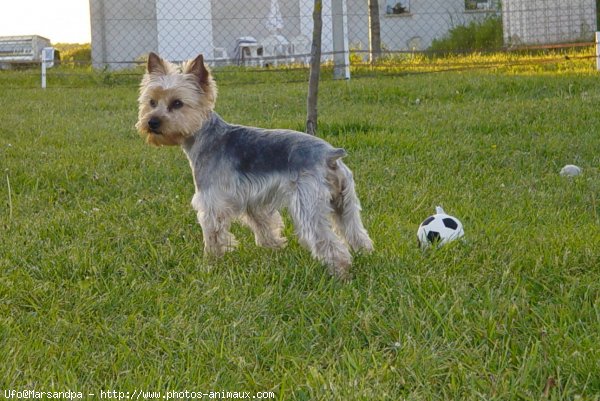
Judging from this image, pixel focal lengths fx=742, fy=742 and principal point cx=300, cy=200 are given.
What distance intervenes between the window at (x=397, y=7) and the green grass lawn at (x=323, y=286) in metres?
17.3

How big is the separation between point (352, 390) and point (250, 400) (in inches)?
15.2

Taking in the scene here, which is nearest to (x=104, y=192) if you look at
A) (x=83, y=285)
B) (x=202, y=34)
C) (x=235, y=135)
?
(x=235, y=135)

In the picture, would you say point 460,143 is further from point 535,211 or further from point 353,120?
point 535,211

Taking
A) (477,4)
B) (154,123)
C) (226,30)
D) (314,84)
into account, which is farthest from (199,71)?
(477,4)

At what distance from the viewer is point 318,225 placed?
13.8 ft

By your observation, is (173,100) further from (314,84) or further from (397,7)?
(397,7)

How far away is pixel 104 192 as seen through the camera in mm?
6281

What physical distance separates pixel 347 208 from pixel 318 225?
0.32m

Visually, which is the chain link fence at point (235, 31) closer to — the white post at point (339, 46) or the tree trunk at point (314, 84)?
→ the white post at point (339, 46)

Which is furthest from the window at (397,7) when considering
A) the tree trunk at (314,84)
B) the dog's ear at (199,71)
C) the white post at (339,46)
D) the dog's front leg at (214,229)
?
the dog's front leg at (214,229)

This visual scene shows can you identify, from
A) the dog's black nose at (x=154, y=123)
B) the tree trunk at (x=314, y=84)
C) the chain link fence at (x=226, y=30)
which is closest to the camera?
the dog's black nose at (x=154, y=123)

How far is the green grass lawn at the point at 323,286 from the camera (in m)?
2.94

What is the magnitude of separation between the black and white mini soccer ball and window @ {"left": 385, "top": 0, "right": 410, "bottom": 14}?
20.8 meters

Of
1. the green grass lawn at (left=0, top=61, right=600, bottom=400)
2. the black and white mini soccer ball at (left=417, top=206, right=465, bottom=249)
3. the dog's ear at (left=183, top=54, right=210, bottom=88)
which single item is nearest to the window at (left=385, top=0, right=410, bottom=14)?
the green grass lawn at (left=0, top=61, right=600, bottom=400)
